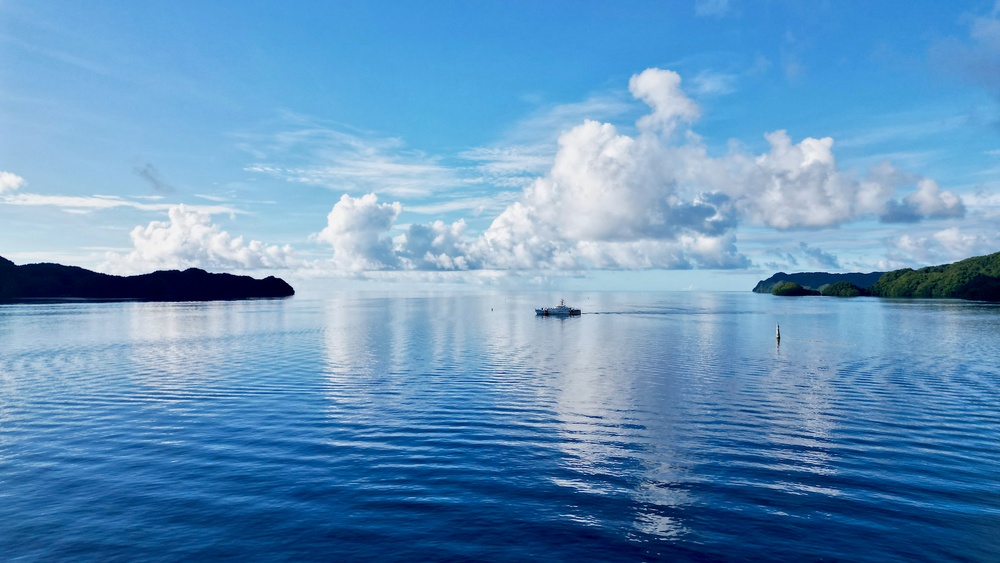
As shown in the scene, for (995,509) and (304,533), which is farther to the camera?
(995,509)

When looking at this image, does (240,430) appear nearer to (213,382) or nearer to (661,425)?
(213,382)

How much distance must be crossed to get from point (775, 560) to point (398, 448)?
23316 millimetres

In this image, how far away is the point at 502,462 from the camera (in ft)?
109

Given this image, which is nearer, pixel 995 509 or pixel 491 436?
pixel 995 509

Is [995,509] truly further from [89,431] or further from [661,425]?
[89,431]

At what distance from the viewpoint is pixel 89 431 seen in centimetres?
4153

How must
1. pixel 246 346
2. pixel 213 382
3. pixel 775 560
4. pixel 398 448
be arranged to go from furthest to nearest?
pixel 246 346
pixel 213 382
pixel 398 448
pixel 775 560

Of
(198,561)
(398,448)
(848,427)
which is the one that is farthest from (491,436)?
(848,427)

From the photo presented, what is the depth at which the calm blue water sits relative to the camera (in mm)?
22969

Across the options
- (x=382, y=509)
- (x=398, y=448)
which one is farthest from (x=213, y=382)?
(x=382, y=509)

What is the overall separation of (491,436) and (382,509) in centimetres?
1418

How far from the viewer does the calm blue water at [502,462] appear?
23.0 m

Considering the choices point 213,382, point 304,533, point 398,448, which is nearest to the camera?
point 304,533

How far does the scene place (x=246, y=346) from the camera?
10038cm
